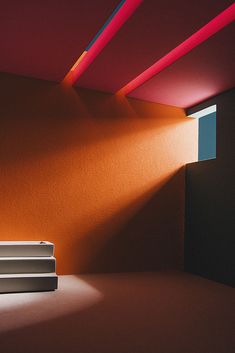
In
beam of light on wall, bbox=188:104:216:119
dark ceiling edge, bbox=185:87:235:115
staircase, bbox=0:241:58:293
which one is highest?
dark ceiling edge, bbox=185:87:235:115

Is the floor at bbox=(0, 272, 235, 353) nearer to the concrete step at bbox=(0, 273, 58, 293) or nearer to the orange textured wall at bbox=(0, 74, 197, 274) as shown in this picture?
the concrete step at bbox=(0, 273, 58, 293)

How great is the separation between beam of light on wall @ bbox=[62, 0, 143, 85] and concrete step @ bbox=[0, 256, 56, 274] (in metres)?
2.38

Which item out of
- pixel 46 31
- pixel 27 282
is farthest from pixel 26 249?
pixel 46 31

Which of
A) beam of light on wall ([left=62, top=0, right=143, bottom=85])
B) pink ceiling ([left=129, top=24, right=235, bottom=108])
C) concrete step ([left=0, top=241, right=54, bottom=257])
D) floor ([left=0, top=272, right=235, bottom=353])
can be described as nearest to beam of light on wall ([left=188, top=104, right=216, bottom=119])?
pink ceiling ([left=129, top=24, right=235, bottom=108])

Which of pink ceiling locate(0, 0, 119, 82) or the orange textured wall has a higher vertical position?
pink ceiling locate(0, 0, 119, 82)

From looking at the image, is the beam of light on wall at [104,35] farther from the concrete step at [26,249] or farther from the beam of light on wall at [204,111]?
the concrete step at [26,249]

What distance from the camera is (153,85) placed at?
4.73 meters

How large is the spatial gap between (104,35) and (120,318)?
282 cm

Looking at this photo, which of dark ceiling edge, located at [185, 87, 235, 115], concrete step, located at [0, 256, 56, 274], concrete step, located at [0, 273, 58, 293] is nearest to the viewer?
concrete step, located at [0, 273, 58, 293]

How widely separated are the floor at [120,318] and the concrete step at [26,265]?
0.99 ft

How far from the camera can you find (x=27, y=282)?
12.4 feet

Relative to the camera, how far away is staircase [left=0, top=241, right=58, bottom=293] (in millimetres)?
3746

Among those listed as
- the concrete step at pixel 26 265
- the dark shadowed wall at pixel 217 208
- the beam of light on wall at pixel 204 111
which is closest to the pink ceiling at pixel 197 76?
the beam of light on wall at pixel 204 111

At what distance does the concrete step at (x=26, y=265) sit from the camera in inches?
151
